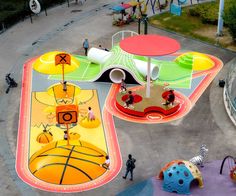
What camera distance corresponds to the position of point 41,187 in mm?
25172

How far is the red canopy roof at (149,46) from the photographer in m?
31.2

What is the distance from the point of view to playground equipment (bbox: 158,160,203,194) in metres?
23.9

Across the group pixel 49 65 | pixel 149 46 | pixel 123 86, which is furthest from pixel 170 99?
pixel 49 65

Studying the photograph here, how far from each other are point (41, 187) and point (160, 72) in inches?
675

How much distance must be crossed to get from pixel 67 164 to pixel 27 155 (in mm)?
3805

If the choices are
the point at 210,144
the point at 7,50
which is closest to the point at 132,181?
the point at 210,144

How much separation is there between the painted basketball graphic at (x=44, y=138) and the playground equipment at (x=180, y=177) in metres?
8.35

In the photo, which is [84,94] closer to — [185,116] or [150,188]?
[185,116]

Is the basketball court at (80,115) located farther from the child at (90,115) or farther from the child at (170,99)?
the child at (170,99)

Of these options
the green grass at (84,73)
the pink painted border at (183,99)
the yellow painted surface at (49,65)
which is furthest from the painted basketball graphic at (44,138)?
the yellow painted surface at (49,65)

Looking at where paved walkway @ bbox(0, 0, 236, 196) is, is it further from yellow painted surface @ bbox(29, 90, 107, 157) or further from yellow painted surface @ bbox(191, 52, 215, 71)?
yellow painted surface @ bbox(191, 52, 215, 71)

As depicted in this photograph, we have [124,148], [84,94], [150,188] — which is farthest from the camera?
[84,94]

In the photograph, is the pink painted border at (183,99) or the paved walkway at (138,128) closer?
the paved walkway at (138,128)

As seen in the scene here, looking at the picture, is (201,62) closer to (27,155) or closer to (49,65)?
(49,65)
